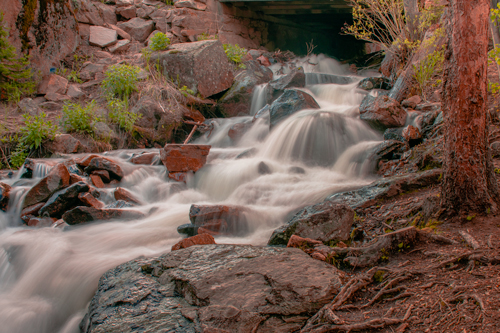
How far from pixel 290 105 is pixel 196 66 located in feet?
10.7

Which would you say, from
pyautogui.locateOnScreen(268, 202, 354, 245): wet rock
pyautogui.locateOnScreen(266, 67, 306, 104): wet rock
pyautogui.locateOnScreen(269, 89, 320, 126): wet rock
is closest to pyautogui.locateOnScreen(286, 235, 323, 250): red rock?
pyautogui.locateOnScreen(268, 202, 354, 245): wet rock

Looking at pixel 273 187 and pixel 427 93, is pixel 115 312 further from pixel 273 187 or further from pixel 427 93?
pixel 427 93

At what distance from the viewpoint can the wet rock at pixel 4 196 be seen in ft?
16.0

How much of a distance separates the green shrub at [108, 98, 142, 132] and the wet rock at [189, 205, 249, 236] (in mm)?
4775

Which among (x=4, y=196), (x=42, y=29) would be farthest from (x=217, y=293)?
(x=42, y=29)

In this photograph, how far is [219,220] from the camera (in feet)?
13.2

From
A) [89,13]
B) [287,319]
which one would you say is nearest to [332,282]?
[287,319]

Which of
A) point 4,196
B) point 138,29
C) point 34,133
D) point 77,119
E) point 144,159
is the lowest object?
point 4,196

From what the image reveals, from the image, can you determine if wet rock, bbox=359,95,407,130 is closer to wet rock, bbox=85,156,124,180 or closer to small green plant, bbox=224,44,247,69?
wet rock, bbox=85,156,124,180

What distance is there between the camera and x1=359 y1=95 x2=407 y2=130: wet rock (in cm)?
619

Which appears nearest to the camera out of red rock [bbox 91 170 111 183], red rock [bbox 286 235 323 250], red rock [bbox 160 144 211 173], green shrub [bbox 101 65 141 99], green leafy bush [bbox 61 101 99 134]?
red rock [bbox 286 235 323 250]

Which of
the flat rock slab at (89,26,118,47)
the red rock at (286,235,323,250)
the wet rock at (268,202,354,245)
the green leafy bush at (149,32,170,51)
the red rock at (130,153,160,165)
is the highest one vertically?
the flat rock slab at (89,26,118,47)

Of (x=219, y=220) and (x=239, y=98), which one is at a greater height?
(x=239, y=98)

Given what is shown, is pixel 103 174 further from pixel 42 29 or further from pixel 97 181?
pixel 42 29
